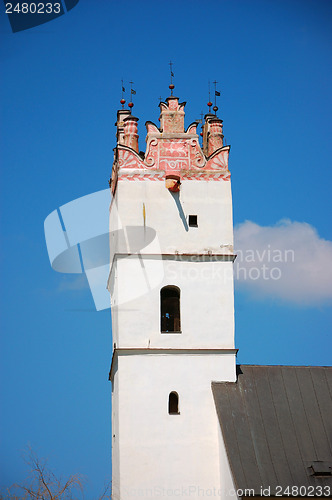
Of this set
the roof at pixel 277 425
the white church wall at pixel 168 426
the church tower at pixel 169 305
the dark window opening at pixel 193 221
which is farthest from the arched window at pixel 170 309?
the roof at pixel 277 425

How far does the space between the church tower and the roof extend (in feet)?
2.81

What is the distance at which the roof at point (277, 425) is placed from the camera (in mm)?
34500

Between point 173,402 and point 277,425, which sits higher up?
point 173,402

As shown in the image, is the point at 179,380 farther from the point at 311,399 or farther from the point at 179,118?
the point at 179,118

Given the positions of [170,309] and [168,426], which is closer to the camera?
[168,426]

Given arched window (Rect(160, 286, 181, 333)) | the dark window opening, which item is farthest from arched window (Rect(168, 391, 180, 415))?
the dark window opening

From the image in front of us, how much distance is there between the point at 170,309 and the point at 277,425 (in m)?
5.63

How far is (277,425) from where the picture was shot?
3600cm

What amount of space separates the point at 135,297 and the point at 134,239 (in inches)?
79.4

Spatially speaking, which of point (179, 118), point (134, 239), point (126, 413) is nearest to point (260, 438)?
point (126, 413)

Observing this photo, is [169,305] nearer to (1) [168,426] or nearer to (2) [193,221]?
(2) [193,221]

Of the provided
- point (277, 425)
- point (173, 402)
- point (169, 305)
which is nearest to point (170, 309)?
point (169, 305)

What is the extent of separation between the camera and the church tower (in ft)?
118

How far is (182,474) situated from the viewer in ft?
117
